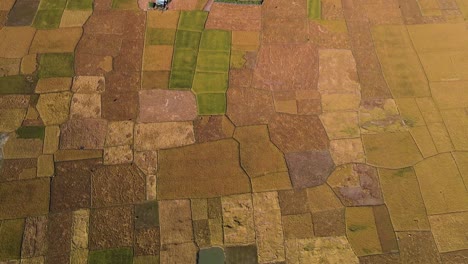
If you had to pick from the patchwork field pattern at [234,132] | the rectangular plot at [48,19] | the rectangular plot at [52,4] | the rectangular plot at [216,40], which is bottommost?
the patchwork field pattern at [234,132]

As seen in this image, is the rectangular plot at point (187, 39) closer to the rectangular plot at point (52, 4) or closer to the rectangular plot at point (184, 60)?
the rectangular plot at point (184, 60)

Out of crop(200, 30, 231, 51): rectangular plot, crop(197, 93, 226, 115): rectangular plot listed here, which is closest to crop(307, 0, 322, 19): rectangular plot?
crop(200, 30, 231, 51): rectangular plot

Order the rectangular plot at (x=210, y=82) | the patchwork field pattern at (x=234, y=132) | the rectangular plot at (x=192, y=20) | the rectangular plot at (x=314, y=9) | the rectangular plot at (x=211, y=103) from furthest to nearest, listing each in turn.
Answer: the rectangular plot at (x=314, y=9) < the rectangular plot at (x=192, y=20) < the rectangular plot at (x=210, y=82) < the rectangular plot at (x=211, y=103) < the patchwork field pattern at (x=234, y=132)

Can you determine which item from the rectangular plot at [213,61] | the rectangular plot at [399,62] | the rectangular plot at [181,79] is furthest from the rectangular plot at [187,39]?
the rectangular plot at [399,62]

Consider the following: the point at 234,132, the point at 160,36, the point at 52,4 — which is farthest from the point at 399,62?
the point at 52,4

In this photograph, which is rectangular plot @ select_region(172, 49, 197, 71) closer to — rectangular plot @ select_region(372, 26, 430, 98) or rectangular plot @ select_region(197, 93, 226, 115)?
rectangular plot @ select_region(197, 93, 226, 115)

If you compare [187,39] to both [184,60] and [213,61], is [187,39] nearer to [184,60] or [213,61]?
[184,60]

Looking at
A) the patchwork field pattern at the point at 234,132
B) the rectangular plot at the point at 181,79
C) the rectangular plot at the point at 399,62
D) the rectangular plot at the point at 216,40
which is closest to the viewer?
the patchwork field pattern at the point at 234,132

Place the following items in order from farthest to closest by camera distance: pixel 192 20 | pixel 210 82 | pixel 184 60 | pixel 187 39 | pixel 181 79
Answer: pixel 192 20 < pixel 187 39 < pixel 184 60 < pixel 181 79 < pixel 210 82
